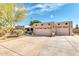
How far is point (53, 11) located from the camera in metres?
3.51

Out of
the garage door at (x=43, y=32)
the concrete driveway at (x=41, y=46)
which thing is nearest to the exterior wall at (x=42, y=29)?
the garage door at (x=43, y=32)

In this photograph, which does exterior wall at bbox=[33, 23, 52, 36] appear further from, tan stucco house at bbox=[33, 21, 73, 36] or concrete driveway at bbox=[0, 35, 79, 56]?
concrete driveway at bbox=[0, 35, 79, 56]

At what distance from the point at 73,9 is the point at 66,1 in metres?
0.23

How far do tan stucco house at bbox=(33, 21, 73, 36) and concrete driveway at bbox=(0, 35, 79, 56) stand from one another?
12cm

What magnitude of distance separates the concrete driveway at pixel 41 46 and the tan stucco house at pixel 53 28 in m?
0.12

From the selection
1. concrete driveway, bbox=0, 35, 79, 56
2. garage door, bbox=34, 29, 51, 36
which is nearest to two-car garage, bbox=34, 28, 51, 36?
garage door, bbox=34, 29, 51, 36

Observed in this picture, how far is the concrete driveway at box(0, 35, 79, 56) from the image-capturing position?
10.6 ft

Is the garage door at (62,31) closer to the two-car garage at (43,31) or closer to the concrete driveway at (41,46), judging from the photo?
the concrete driveway at (41,46)

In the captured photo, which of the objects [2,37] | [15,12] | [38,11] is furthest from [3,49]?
[38,11]

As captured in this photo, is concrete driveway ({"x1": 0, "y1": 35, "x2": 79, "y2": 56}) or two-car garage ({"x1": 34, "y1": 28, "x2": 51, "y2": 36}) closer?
concrete driveway ({"x1": 0, "y1": 35, "x2": 79, "y2": 56})

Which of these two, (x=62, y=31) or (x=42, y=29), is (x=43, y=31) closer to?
(x=42, y=29)

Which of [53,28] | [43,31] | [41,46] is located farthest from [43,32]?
[41,46]

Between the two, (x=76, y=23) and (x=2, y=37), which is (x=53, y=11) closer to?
(x=76, y=23)

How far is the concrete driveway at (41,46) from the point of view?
128 inches
